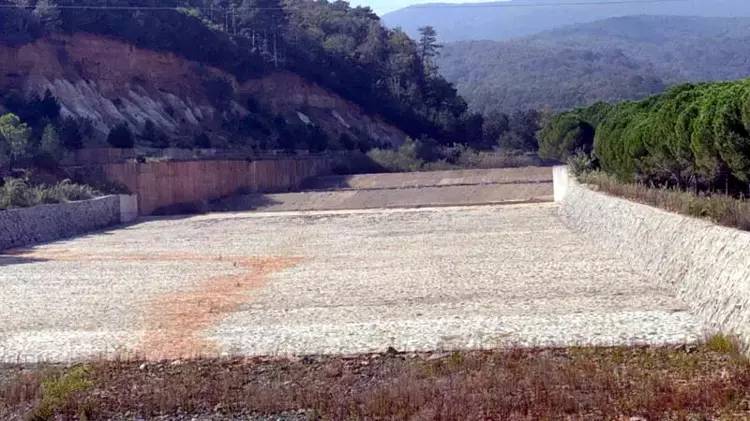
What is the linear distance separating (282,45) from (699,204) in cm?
6637

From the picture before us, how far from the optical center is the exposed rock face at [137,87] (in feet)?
181

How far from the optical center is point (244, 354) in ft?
41.1

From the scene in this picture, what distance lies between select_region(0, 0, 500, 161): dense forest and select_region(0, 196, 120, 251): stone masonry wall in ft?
30.9

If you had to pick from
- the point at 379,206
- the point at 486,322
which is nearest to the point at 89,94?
the point at 379,206

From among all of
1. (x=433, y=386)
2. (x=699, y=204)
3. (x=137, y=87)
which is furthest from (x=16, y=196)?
(x=137, y=87)

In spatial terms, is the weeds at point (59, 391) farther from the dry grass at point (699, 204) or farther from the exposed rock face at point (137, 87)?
the exposed rock face at point (137, 87)

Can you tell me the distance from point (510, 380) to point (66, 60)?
51147mm

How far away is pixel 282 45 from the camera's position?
265ft

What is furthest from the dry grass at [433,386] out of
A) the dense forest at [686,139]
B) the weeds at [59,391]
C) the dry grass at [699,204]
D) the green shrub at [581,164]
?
the green shrub at [581,164]

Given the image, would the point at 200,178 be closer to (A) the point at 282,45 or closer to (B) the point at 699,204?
(B) the point at 699,204

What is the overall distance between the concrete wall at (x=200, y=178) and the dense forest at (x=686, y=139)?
17551mm

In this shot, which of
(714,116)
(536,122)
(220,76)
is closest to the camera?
(714,116)

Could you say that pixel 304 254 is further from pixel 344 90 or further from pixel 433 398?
pixel 344 90

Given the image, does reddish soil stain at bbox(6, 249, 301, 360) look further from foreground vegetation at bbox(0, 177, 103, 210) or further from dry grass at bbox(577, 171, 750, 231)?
dry grass at bbox(577, 171, 750, 231)
